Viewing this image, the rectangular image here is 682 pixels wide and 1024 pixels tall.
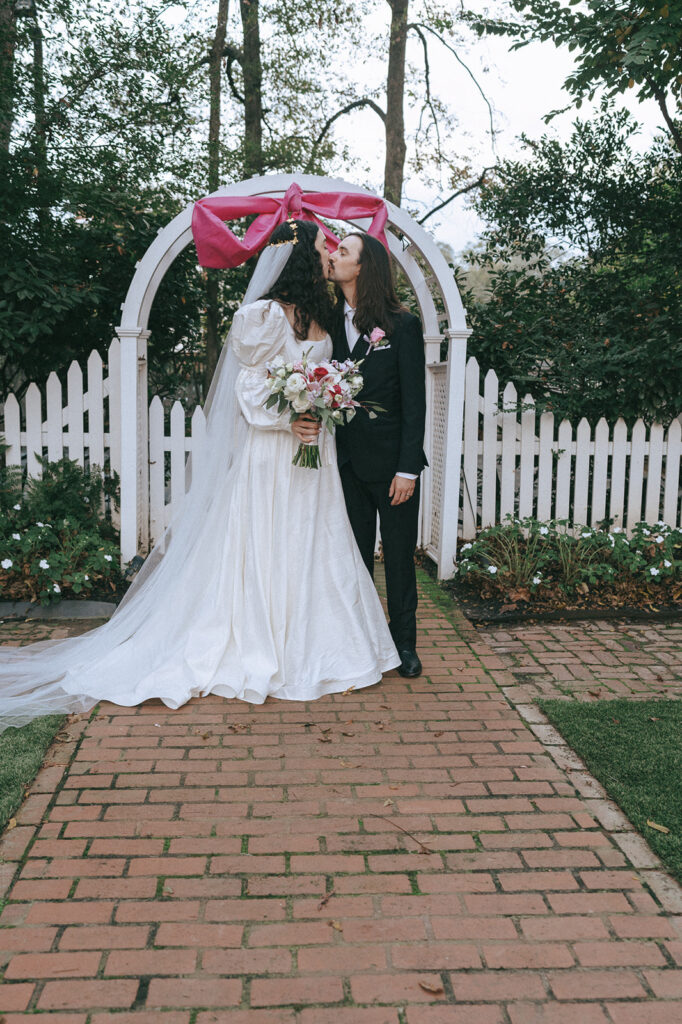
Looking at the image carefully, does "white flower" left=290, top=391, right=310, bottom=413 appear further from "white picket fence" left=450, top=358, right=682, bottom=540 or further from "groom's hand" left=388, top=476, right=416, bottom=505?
"white picket fence" left=450, top=358, right=682, bottom=540

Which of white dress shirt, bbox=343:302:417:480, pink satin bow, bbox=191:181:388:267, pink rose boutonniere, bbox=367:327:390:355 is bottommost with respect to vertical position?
pink rose boutonniere, bbox=367:327:390:355

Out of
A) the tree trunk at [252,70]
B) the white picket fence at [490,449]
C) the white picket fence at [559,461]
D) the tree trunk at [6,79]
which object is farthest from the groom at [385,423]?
the tree trunk at [252,70]

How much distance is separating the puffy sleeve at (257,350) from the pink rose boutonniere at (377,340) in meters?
0.44

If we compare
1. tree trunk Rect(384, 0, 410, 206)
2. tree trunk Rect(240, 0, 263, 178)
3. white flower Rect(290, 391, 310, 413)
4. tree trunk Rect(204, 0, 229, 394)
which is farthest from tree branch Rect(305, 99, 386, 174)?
white flower Rect(290, 391, 310, 413)

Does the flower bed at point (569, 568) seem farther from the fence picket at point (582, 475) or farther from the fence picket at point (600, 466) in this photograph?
the fence picket at point (600, 466)

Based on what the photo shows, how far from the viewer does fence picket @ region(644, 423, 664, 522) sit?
6.57m

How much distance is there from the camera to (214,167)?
10.8 meters

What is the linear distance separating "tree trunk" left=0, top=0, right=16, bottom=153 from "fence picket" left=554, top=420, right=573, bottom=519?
4.77m

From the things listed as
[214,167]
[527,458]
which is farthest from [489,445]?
[214,167]

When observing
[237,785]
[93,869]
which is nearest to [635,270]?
[237,785]

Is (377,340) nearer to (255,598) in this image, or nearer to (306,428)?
(306,428)

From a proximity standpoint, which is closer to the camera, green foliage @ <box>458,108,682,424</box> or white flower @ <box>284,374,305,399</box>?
white flower @ <box>284,374,305,399</box>

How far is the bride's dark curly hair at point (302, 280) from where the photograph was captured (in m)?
3.97

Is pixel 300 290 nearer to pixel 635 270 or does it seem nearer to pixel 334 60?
pixel 635 270
